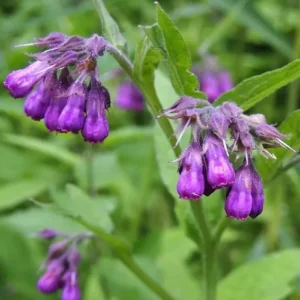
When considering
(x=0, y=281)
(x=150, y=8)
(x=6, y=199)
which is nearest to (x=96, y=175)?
(x=6, y=199)

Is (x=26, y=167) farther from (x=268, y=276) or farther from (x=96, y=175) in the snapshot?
(x=268, y=276)

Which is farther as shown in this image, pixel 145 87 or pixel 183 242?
pixel 183 242

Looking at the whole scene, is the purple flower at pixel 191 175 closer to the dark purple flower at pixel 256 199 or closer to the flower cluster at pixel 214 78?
the dark purple flower at pixel 256 199

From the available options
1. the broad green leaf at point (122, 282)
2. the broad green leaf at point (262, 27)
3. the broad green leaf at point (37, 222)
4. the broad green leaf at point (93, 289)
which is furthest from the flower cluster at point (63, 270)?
the broad green leaf at point (262, 27)

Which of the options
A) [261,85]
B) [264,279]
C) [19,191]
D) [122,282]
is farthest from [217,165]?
[19,191]

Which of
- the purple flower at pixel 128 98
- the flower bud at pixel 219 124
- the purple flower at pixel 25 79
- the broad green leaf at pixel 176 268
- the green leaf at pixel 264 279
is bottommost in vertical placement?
the broad green leaf at pixel 176 268

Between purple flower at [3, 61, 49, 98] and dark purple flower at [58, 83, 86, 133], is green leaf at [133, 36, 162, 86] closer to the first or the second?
dark purple flower at [58, 83, 86, 133]
